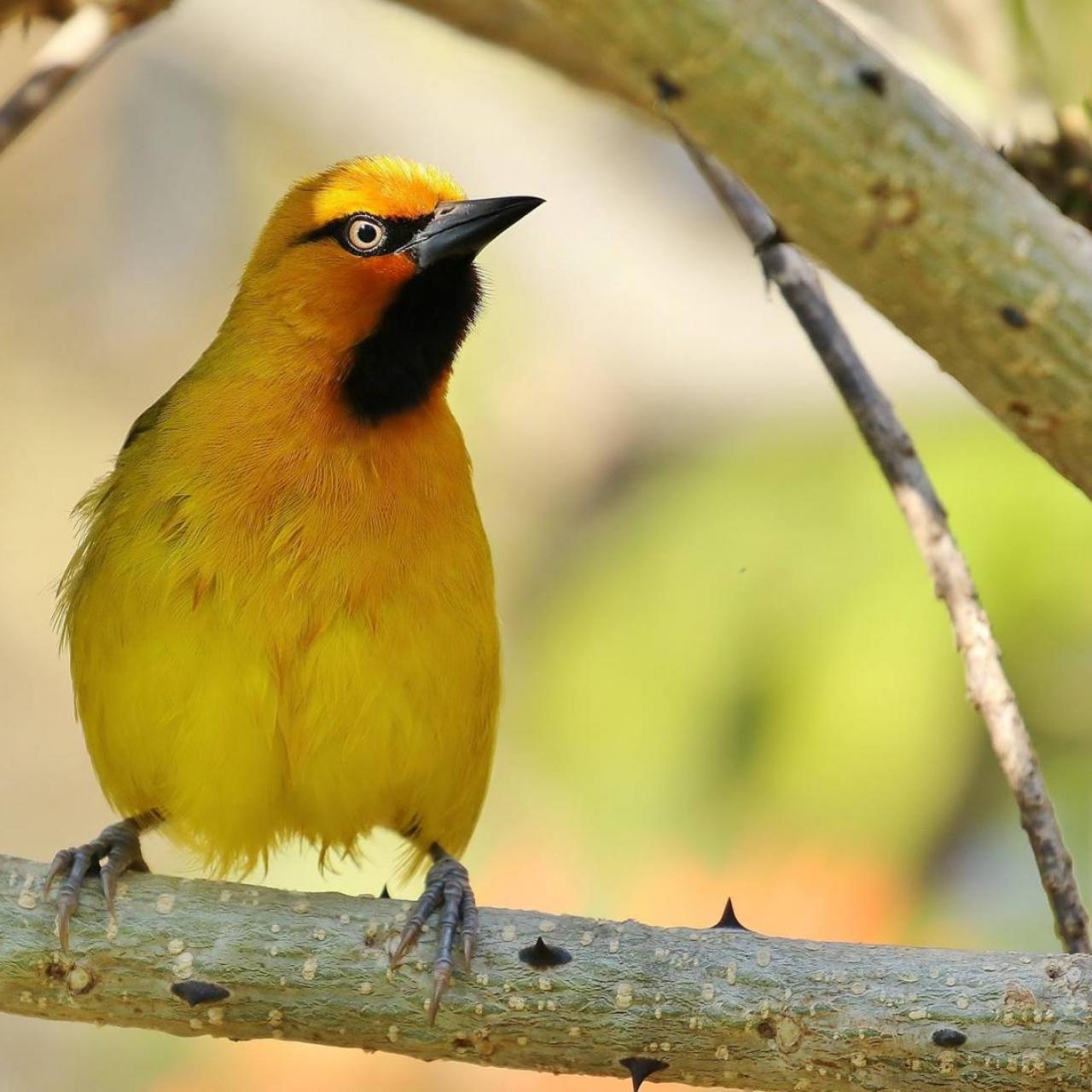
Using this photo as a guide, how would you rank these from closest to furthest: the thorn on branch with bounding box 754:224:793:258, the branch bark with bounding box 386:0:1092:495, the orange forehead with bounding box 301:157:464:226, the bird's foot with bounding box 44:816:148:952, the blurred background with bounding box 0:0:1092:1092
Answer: the branch bark with bounding box 386:0:1092:495 < the thorn on branch with bounding box 754:224:793:258 < the bird's foot with bounding box 44:816:148:952 < the orange forehead with bounding box 301:157:464:226 < the blurred background with bounding box 0:0:1092:1092

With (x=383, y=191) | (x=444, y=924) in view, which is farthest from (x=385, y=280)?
(x=444, y=924)

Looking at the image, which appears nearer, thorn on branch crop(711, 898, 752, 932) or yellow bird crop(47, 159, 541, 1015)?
thorn on branch crop(711, 898, 752, 932)

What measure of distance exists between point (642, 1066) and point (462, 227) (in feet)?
7.87

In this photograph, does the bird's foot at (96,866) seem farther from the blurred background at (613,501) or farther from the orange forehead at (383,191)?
the orange forehead at (383,191)

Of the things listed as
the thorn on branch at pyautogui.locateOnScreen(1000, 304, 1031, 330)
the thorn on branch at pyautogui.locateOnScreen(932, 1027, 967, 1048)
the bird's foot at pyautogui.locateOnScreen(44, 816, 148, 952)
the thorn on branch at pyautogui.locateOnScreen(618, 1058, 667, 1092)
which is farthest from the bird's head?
the thorn on branch at pyautogui.locateOnScreen(932, 1027, 967, 1048)

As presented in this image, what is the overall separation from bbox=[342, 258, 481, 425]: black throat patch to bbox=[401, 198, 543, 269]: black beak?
2.3 inches

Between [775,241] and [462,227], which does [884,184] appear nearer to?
[775,241]

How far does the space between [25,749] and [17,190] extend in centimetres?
377

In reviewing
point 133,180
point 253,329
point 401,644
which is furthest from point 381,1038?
point 133,180

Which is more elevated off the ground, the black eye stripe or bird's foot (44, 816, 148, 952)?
the black eye stripe

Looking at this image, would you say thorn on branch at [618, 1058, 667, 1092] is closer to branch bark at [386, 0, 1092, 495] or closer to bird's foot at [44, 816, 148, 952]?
bird's foot at [44, 816, 148, 952]

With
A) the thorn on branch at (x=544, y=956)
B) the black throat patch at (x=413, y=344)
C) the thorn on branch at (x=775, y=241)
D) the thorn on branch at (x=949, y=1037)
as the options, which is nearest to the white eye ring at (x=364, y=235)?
the black throat patch at (x=413, y=344)

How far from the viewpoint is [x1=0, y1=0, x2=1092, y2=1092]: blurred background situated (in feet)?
21.9

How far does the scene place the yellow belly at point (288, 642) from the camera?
14.3 feet
